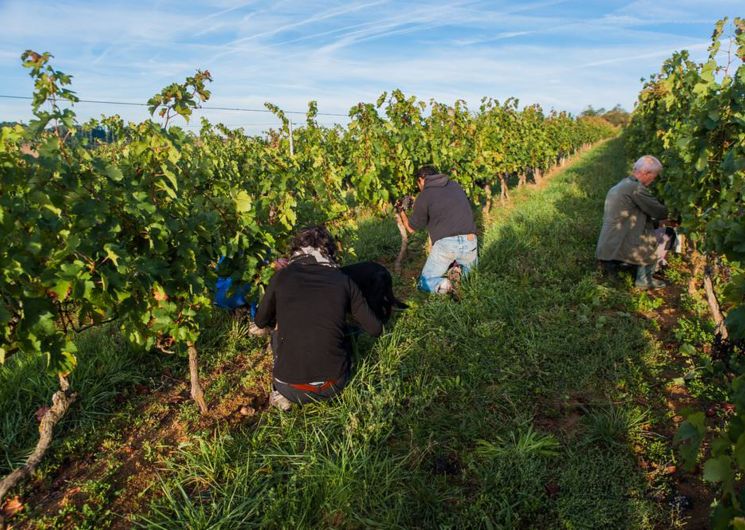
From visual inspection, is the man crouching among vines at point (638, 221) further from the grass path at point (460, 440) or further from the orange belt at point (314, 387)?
the orange belt at point (314, 387)

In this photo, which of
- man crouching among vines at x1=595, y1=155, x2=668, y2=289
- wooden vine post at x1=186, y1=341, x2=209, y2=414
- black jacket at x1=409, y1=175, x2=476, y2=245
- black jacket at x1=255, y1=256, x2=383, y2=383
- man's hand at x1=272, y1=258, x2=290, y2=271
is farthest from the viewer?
black jacket at x1=409, y1=175, x2=476, y2=245

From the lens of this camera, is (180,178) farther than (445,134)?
No

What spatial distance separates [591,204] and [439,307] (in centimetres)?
638

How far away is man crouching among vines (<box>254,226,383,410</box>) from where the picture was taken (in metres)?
3.14

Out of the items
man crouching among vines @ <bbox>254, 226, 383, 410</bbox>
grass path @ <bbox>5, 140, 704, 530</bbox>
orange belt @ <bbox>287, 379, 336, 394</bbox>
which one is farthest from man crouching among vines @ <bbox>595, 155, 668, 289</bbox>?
orange belt @ <bbox>287, 379, 336, 394</bbox>

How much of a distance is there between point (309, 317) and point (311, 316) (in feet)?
0.05

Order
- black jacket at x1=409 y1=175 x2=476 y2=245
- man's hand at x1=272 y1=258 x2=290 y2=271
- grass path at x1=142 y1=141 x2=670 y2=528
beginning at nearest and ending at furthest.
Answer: grass path at x1=142 y1=141 x2=670 y2=528, man's hand at x1=272 y1=258 x2=290 y2=271, black jacket at x1=409 y1=175 x2=476 y2=245

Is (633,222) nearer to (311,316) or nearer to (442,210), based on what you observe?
(442,210)

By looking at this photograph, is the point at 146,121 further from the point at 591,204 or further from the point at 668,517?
the point at 591,204

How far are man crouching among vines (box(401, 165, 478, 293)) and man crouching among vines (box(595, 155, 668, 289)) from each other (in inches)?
61.7

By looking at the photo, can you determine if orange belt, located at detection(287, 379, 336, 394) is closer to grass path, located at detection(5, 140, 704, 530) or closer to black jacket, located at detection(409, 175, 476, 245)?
grass path, located at detection(5, 140, 704, 530)

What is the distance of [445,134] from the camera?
8391 millimetres

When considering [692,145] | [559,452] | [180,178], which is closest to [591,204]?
[692,145]

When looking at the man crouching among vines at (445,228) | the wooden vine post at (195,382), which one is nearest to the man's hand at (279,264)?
the wooden vine post at (195,382)
